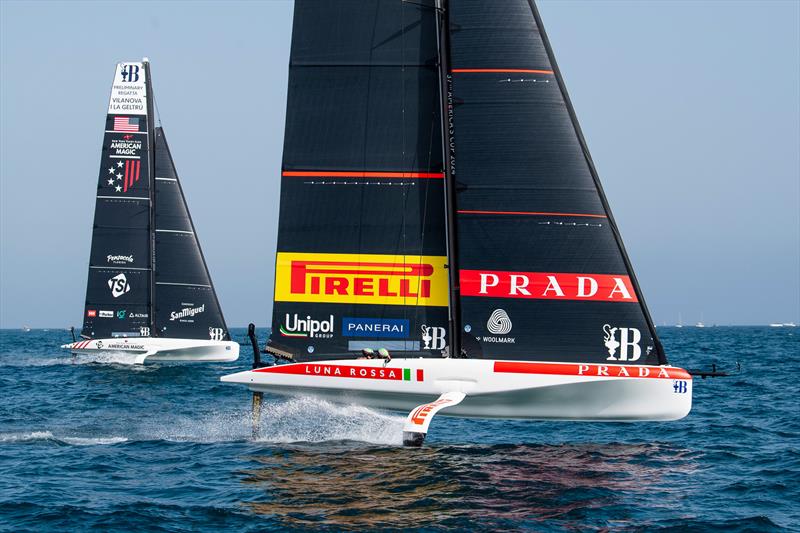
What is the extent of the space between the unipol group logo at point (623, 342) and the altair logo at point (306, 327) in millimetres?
4637

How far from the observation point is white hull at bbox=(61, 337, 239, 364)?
40250 millimetres

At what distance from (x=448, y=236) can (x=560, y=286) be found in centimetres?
200

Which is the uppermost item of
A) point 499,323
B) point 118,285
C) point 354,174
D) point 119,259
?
point 354,174

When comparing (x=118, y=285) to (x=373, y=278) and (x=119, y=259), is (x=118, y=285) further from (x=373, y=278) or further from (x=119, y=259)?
(x=373, y=278)

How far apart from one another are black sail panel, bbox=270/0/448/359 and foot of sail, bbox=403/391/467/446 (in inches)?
62.9

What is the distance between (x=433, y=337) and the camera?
16.8 metres

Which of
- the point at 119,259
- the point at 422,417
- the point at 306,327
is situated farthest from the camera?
the point at 119,259

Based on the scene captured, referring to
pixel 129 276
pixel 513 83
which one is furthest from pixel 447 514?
pixel 129 276

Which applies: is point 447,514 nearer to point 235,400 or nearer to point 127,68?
point 235,400

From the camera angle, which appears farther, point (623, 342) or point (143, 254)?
point (143, 254)

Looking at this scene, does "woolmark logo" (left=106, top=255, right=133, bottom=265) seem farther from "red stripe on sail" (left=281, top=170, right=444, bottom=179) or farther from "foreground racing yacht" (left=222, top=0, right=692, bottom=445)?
"red stripe on sail" (left=281, top=170, right=444, bottom=179)

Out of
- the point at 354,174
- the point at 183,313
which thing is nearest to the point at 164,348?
the point at 183,313

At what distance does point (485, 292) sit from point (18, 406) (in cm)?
1336

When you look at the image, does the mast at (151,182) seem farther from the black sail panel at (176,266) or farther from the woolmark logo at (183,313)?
the woolmark logo at (183,313)
